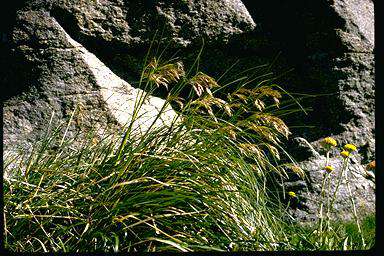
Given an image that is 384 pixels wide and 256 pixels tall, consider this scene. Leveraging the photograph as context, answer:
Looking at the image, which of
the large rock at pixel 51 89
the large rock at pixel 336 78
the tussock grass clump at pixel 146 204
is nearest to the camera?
the tussock grass clump at pixel 146 204

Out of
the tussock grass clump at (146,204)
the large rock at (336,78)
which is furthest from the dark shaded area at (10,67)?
the large rock at (336,78)

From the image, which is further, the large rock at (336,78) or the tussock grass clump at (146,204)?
the large rock at (336,78)

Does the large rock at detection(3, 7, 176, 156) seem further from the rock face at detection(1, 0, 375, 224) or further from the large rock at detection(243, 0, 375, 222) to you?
the large rock at detection(243, 0, 375, 222)

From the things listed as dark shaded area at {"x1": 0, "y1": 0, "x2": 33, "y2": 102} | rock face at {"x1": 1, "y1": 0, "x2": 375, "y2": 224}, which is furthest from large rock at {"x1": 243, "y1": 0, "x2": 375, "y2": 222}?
dark shaded area at {"x1": 0, "y1": 0, "x2": 33, "y2": 102}

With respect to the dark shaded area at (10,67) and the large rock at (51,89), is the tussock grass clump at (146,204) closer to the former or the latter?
the large rock at (51,89)

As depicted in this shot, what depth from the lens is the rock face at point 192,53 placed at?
339 cm

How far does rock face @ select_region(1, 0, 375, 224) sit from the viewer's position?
11.1ft

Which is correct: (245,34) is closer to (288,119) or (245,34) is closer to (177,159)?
(288,119)

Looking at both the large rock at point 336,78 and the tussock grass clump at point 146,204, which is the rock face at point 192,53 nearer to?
the large rock at point 336,78

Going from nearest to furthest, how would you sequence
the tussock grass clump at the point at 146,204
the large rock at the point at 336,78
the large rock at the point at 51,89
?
the tussock grass clump at the point at 146,204, the large rock at the point at 51,89, the large rock at the point at 336,78

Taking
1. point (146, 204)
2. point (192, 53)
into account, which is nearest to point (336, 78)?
point (192, 53)

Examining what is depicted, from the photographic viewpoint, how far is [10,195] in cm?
237

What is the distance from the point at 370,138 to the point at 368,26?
738 mm
